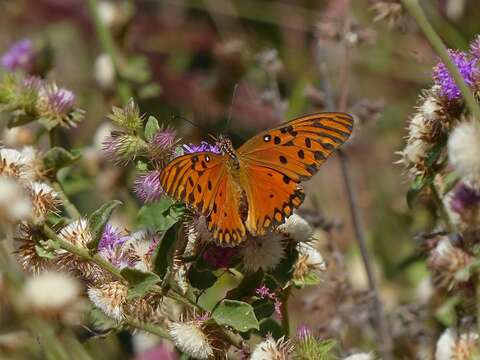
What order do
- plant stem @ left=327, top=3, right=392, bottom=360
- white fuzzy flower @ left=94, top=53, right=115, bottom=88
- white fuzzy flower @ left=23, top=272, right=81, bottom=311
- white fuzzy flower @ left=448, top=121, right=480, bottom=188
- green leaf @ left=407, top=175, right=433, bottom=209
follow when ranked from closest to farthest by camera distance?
white fuzzy flower @ left=23, top=272, right=81, bottom=311 → white fuzzy flower @ left=448, top=121, right=480, bottom=188 → green leaf @ left=407, top=175, right=433, bottom=209 → plant stem @ left=327, top=3, right=392, bottom=360 → white fuzzy flower @ left=94, top=53, right=115, bottom=88

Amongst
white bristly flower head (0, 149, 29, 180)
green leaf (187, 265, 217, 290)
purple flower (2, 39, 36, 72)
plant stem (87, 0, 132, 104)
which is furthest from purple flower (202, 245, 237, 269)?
purple flower (2, 39, 36, 72)

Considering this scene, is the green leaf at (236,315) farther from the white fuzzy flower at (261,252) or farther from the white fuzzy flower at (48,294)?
the white fuzzy flower at (48,294)

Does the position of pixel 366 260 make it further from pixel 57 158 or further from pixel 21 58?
pixel 21 58

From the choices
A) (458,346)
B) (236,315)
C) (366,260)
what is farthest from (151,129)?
(366,260)

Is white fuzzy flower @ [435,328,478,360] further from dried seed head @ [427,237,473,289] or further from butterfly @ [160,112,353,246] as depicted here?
butterfly @ [160,112,353,246]

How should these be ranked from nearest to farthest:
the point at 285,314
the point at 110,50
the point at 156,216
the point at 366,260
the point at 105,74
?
1. the point at 285,314
2. the point at 156,216
3. the point at 366,260
4. the point at 110,50
5. the point at 105,74

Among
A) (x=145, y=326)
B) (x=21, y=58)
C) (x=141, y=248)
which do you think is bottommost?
(x=145, y=326)
